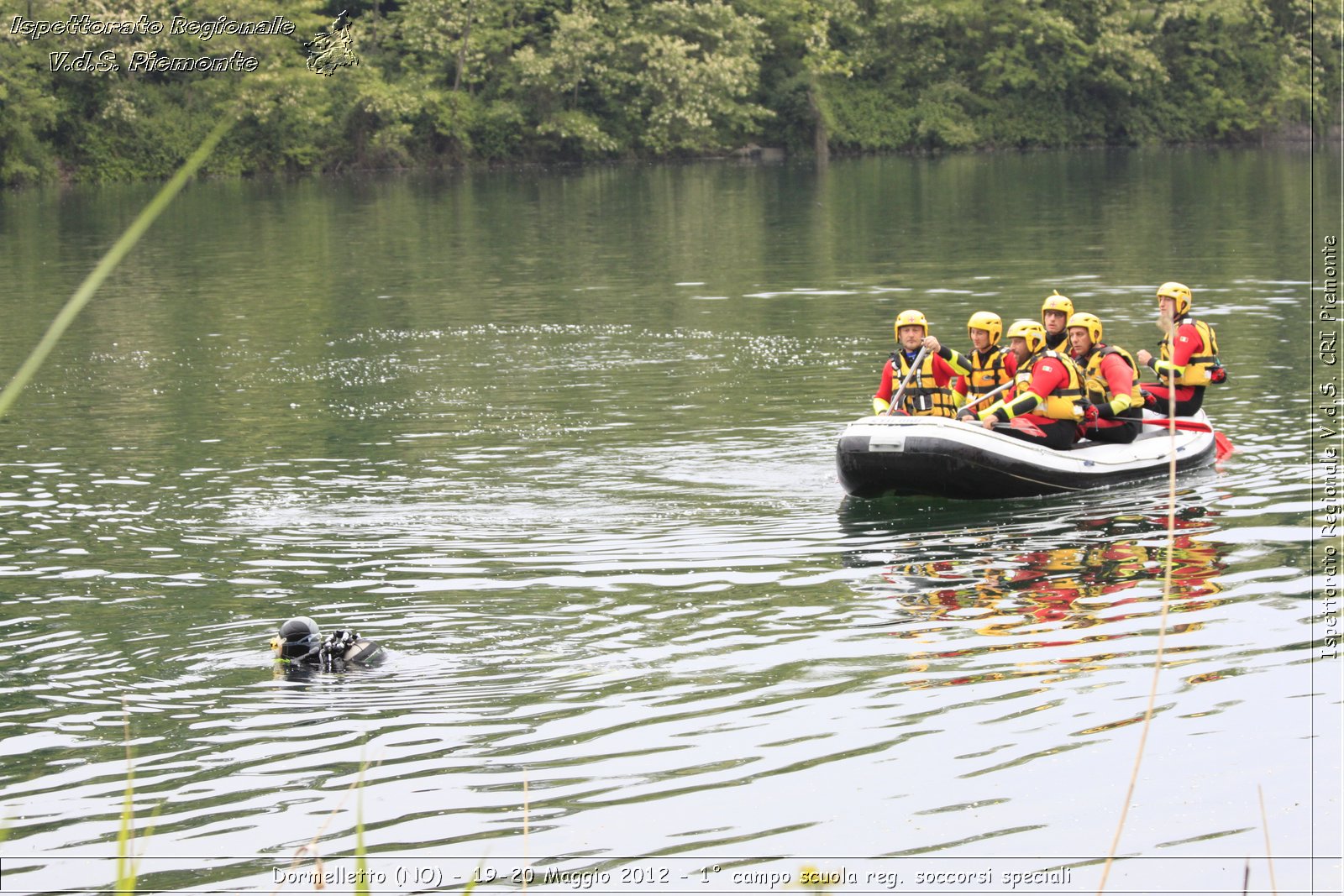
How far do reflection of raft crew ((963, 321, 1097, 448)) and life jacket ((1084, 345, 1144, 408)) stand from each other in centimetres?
16

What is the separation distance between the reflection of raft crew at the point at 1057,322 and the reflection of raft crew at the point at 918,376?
31.5 inches

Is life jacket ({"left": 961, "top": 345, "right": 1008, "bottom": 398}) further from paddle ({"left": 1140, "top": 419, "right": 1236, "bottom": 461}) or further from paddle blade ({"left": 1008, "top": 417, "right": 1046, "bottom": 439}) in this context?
paddle ({"left": 1140, "top": 419, "right": 1236, "bottom": 461})

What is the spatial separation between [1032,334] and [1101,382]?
2.53 feet

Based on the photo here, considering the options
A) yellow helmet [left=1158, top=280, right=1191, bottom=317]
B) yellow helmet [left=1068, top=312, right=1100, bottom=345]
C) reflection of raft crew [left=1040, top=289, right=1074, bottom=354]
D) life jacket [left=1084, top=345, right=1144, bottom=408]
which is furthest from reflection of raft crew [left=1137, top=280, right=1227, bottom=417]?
reflection of raft crew [left=1040, top=289, right=1074, bottom=354]

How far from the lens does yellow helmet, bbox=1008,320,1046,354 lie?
15.2 metres

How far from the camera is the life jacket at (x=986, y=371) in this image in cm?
1560

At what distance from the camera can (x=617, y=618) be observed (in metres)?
→ 11.2

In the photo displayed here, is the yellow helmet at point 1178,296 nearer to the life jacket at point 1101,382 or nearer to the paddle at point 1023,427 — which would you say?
the life jacket at point 1101,382

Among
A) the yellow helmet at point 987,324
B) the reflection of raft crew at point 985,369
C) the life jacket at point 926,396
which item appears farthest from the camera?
the reflection of raft crew at point 985,369

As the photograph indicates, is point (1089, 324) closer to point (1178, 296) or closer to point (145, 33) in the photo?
point (1178, 296)

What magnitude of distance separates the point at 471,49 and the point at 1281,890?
203 ft

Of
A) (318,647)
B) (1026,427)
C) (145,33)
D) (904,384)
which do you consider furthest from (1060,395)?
(145,33)

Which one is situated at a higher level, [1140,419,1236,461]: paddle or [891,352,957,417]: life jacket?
[891,352,957,417]: life jacket

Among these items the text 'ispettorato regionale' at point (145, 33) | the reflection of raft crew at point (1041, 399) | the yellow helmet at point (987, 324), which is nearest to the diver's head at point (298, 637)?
the reflection of raft crew at point (1041, 399)
